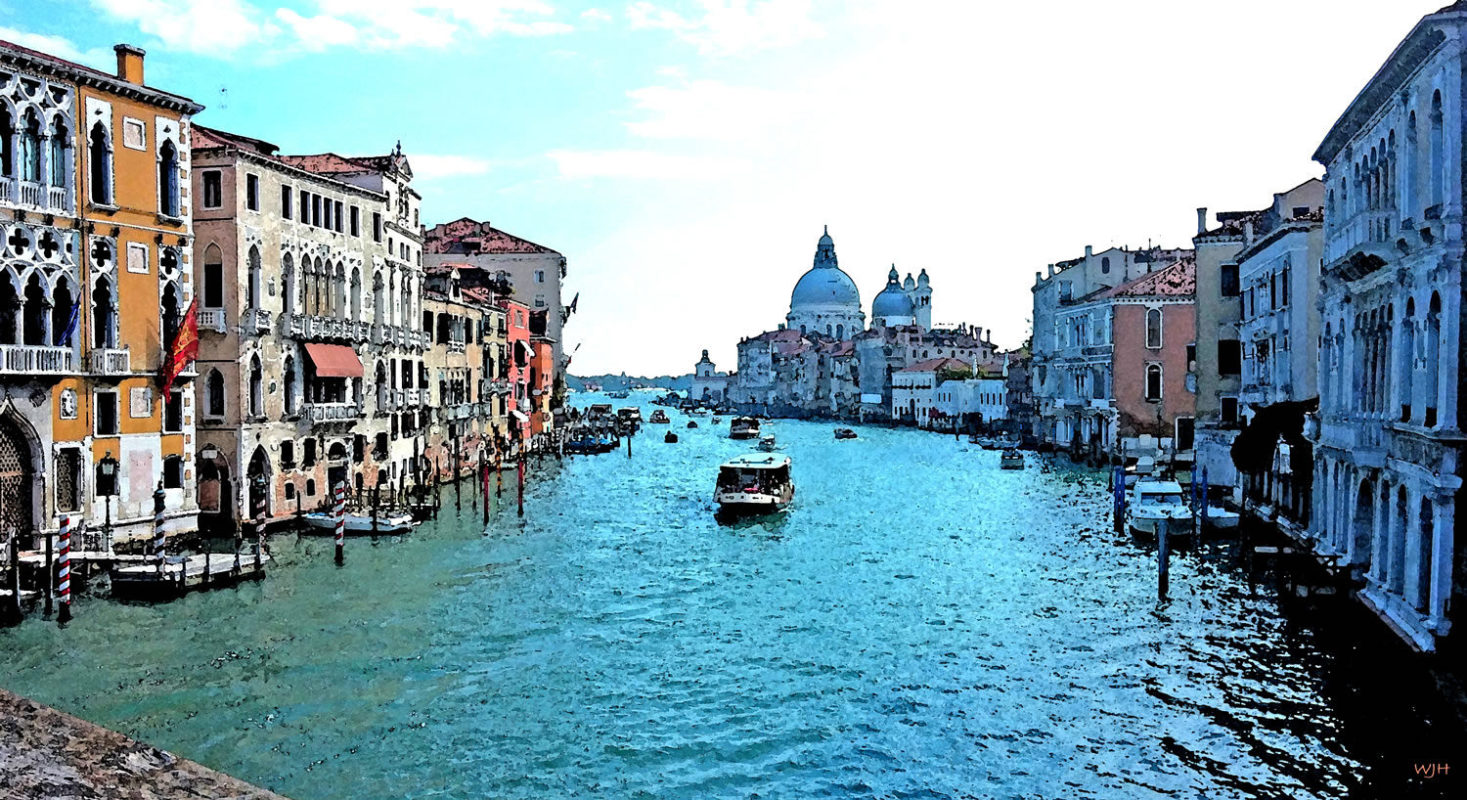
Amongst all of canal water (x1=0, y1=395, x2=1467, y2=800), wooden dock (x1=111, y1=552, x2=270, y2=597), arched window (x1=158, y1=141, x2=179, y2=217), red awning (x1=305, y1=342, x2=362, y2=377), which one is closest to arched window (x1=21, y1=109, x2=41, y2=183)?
arched window (x1=158, y1=141, x2=179, y2=217)

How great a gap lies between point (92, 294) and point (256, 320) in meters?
4.62

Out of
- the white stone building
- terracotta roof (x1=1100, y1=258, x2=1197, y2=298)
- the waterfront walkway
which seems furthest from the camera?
terracotta roof (x1=1100, y1=258, x2=1197, y2=298)

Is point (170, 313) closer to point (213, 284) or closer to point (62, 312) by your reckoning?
point (62, 312)

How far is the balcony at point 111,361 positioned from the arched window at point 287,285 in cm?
556

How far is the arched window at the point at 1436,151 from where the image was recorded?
13.1m

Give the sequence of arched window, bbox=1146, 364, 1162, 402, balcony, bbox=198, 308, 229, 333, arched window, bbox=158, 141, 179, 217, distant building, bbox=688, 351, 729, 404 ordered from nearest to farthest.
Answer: arched window, bbox=158, 141, 179, 217 < balcony, bbox=198, 308, 229, 333 < arched window, bbox=1146, 364, 1162, 402 < distant building, bbox=688, 351, 729, 404

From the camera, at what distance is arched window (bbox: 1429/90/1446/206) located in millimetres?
13060

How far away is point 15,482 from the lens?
19.8 meters

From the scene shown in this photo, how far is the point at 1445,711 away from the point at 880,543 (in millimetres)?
16068

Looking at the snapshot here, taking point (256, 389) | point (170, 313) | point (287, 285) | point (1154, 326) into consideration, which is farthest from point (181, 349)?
point (1154, 326)

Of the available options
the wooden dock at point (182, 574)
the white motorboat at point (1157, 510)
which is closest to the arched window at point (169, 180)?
the wooden dock at point (182, 574)

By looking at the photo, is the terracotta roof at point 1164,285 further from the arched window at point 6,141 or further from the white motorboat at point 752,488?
the arched window at point 6,141

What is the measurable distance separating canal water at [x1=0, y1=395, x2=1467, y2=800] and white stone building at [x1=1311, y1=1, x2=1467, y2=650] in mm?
1192

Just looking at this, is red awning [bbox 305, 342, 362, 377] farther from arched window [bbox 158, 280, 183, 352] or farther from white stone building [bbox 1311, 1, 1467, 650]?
white stone building [bbox 1311, 1, 1467, 650]
